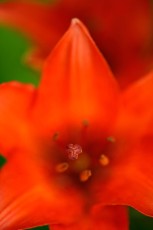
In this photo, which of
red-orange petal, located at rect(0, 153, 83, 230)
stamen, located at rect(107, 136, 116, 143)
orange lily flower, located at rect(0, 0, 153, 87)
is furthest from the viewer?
orange lily flower, located at rect(0, 0, 153, 87)

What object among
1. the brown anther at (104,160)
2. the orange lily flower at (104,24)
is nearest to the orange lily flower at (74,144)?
the brown anther at (104,160)

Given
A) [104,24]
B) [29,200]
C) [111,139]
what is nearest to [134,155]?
[111,139]

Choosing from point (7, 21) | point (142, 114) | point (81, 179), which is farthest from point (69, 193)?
point (7, 21)

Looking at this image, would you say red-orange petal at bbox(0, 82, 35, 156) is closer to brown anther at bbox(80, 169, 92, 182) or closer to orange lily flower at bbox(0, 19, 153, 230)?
orange lily flower at bbox(0, 19, 153, 230)

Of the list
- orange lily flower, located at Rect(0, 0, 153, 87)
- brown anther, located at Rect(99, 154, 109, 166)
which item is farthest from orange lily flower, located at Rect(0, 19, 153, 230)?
orange lily flower, located at Rect(0, 0, 153, 87)

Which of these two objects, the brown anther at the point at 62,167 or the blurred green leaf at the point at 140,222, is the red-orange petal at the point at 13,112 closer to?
the brown anther at the point at 62,167

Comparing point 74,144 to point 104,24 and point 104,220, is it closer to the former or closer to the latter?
point 104,220

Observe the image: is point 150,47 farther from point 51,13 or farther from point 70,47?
point 70,47
